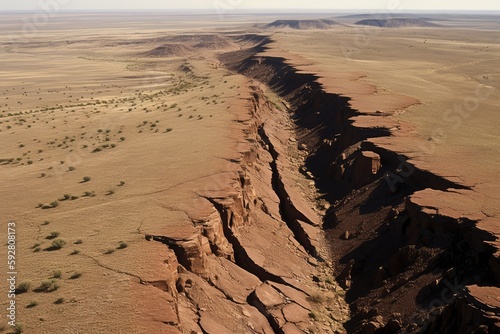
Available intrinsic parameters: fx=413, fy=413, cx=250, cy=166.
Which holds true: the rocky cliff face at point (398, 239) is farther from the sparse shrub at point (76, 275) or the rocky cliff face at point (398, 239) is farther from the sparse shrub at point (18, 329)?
the sparse shrub at point (18, 329)

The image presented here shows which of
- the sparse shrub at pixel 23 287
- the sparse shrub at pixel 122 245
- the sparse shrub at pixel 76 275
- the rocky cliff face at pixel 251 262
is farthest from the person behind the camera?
the sparse shrub at pixel 122 245

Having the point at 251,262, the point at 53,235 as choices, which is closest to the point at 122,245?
the point at 53,235

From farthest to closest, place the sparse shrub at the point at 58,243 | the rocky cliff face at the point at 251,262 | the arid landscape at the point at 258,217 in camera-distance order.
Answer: the sparse shrub at the point at 58,243, the rocky cliff face at the point at 251,262, the arid landscape at the point at 258,217

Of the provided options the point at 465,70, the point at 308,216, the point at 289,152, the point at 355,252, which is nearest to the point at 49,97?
the point at 289,152

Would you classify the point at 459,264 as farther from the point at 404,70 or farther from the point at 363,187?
the point at 404,70

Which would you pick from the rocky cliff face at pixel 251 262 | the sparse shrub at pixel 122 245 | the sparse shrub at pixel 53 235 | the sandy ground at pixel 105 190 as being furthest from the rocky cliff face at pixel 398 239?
the sparse shrub at pixel 53 235

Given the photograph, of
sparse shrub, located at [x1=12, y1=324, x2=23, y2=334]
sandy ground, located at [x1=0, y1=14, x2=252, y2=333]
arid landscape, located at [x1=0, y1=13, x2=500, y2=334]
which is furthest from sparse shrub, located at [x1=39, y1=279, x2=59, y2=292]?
sparse shrub, located at [x1=12, y1=324, x2=23, y2=334]
